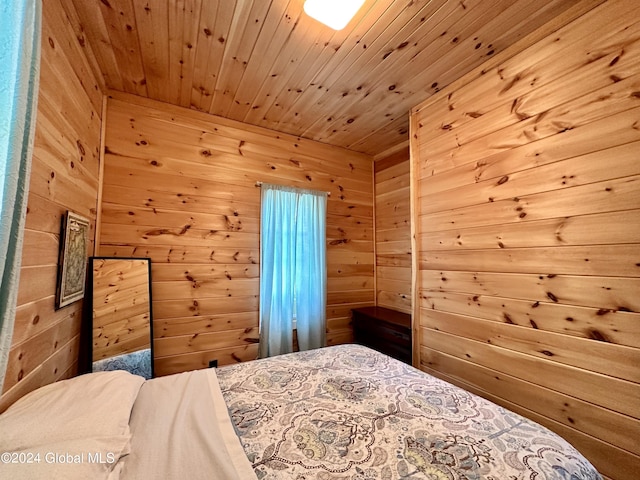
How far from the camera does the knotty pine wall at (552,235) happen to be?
1.24 meters

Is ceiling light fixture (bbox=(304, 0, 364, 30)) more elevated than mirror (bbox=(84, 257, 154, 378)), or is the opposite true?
ceiling light fixture (bbox=(304, 0, 364, 30))

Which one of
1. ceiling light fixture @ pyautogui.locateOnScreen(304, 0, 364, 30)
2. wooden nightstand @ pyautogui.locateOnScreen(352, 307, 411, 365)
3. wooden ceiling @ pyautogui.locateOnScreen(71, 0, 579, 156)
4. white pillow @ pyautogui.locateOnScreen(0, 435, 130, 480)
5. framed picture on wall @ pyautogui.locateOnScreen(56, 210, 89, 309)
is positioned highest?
wooden ceiling @ pyautogui.locateOnScreen(71, 0, 579, 156)

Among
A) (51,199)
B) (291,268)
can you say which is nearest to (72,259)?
(51,199)

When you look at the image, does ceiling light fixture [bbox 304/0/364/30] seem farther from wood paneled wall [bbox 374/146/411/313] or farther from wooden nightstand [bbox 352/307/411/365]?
wooden nightstand [bbox 352/307/411/365]

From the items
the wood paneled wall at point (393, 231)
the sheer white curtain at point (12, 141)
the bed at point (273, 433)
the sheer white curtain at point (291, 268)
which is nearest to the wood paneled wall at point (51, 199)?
the bed at point (273, 433)

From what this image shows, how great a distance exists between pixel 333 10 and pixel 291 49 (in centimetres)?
42

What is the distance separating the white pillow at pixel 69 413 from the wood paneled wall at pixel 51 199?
Answer: 0.13 m

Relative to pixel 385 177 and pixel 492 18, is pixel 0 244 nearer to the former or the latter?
pixel 492 18

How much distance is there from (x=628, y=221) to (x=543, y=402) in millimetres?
1015

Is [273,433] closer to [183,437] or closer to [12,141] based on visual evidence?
[183,437]

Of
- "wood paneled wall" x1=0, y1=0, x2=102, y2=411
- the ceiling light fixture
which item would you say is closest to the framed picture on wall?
"wood paneled wall" x1=0, y1=0, x2=102, y2=411

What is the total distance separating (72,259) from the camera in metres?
1.51

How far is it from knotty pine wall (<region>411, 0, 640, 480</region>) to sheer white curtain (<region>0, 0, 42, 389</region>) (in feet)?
7.26

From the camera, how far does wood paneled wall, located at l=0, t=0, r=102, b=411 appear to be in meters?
1.08
